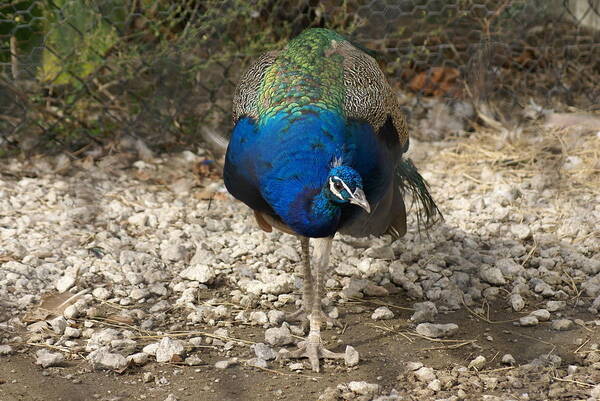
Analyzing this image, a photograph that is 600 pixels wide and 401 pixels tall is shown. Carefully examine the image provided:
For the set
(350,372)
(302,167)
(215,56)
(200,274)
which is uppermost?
(215,56)

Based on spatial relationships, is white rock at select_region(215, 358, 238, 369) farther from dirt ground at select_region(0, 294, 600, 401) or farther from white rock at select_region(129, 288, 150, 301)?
white rock at select_region(129, 288, 150, 301)

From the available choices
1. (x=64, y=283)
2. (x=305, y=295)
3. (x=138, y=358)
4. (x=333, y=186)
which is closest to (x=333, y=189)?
(x=333, y=186)

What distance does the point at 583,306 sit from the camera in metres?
3.24

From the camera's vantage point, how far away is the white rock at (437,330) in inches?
119

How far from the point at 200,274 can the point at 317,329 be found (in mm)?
649

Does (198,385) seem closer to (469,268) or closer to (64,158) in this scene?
(469,268)

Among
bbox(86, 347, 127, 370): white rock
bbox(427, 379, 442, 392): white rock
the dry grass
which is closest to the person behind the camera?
bbox(427, 379, 442, 392): white rock

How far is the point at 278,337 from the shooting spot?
2975 millimetres

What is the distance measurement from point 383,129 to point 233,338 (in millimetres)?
924

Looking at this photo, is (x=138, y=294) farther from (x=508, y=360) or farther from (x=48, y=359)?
(x=508, y=360)

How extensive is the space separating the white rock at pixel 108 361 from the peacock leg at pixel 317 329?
0.54 meters

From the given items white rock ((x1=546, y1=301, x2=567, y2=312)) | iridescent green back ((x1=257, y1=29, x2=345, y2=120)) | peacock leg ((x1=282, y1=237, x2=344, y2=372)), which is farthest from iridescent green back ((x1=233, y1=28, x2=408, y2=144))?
white rock ((x1=546, y1=301, x2=567, y2=312))

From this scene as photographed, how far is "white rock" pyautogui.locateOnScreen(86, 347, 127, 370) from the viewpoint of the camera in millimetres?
2722

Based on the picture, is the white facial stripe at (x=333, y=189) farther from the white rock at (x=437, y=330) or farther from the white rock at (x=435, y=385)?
the white rock at (x=437, y=330)
